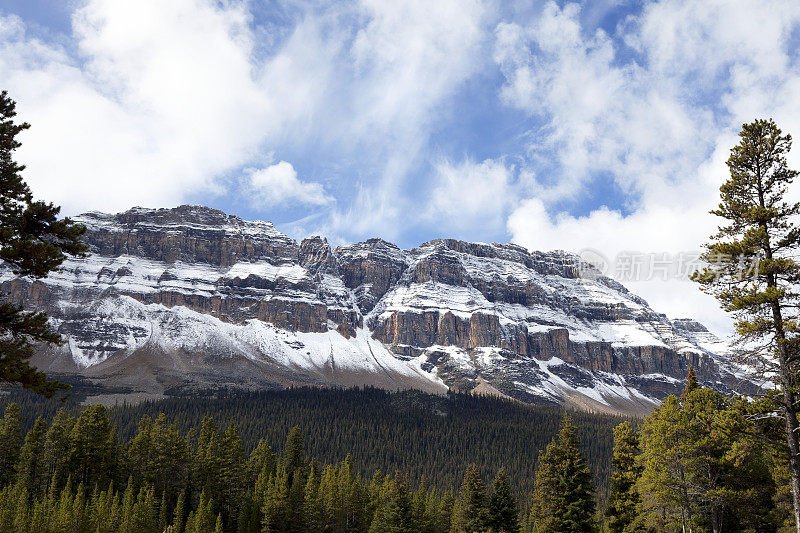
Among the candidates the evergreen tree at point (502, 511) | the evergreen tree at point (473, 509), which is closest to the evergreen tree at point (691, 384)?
the evergreen tree at point (502, 511)

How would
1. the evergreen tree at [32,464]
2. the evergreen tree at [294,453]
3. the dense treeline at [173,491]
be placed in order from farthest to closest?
the evergreen tree at [294,453]
the evergreen tree at [32,464]
the dense treeline at [173,491]

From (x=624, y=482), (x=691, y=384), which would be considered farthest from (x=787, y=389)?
(x=624, y=482)

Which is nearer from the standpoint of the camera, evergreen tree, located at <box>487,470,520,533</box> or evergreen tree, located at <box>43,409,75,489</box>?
evergreen tree, located at <box>487,470,520,533</box>

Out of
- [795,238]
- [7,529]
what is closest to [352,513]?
[7,529]

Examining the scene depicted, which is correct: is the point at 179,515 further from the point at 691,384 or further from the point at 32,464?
the point at 691,384

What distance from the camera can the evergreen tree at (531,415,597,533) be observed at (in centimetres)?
3784

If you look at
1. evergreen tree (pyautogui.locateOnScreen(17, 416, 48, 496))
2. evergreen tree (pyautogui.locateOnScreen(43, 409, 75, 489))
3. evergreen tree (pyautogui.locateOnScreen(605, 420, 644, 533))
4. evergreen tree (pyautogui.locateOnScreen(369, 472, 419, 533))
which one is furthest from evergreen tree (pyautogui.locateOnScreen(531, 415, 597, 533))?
evergreen tree (pyautogui.locateOnScreen(17, 416, 48, 496))

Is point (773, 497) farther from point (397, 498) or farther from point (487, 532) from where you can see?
point (397, 498)

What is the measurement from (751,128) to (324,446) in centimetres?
16801

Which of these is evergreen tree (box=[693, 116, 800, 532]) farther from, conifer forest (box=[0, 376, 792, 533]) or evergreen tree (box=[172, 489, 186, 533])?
evergreen tree (box=[172, 489, 186, 533])

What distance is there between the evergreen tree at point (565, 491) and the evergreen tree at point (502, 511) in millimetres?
4220

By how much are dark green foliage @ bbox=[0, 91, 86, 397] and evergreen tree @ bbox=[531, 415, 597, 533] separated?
34.0m

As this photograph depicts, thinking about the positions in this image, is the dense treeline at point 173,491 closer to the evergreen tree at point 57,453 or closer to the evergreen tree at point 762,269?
the evergreen tree at point 57,453

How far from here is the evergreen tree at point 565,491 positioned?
1490 inches
